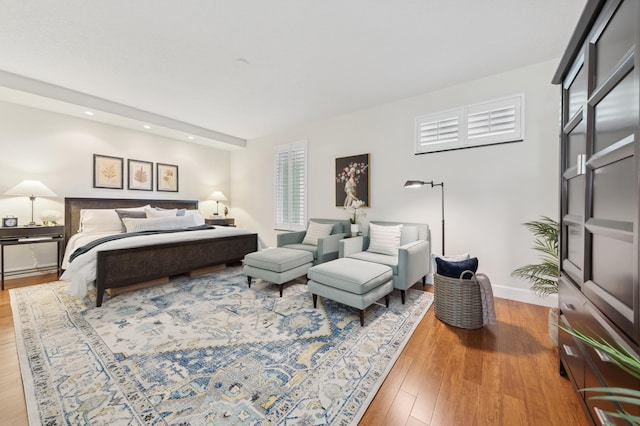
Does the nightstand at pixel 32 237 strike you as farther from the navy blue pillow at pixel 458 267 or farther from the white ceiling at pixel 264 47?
the navy blue pillow at pixel 458 267

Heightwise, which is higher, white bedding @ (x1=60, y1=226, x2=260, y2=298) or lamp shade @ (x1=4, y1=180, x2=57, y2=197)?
lamp shade @ (x1=4, y1=180, x2=57, y2=197)

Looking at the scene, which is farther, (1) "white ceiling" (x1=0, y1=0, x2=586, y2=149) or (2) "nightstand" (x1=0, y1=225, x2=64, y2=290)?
(2) "nightstand" (x1=0, y1=225, x2=64, y2=290)

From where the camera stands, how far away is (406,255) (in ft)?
8.59

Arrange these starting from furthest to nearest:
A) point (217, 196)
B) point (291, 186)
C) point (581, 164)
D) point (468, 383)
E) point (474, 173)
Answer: point (217, 196), point (291, 186), point (474, 173), point (468, 383), point (581, 164)

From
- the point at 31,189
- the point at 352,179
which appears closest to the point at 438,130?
the point at 352,179

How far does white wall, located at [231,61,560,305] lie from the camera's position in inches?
105

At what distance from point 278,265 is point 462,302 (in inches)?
75.0

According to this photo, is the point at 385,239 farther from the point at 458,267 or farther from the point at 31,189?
the point at 31,189

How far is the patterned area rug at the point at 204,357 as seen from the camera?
4.36 ft

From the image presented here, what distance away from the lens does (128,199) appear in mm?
4492

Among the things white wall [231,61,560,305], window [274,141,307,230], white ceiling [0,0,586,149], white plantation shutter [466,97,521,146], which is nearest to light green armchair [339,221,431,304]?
white wall [231,61,560,305]

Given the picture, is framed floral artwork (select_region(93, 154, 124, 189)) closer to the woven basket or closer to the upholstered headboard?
the upholstered headboard

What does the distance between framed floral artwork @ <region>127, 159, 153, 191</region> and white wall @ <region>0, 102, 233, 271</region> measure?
8 centimetres

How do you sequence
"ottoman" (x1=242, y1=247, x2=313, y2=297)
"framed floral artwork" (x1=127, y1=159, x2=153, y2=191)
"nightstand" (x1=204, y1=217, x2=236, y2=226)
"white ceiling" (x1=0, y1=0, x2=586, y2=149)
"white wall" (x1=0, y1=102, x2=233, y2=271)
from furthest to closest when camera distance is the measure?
"nightstand" (x1=204, y1=217, x2=236, y2=226)
"framed floral artwork" (x1=127, y1=159, x2=153, y2=191)
"white wall" (x1=0, y1=102, x2=233, y2=271)
"ottoman" (x1=242, y1=247, x2=313, y2=297)
"white ceiling" (x1=0, y1=0, x2=586, y2=149)
